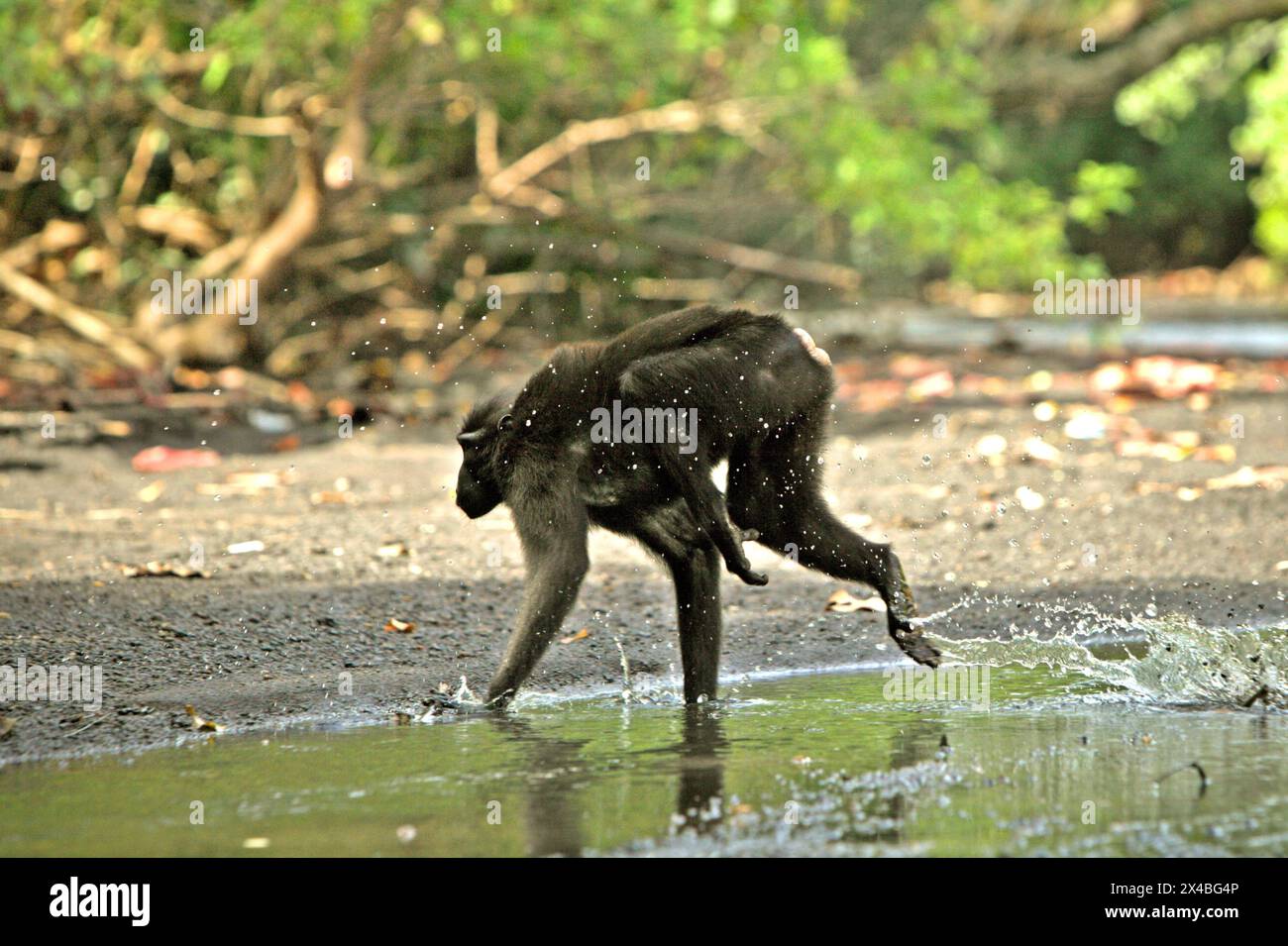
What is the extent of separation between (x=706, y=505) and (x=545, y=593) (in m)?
0.66

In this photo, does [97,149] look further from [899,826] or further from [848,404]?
[899,826]

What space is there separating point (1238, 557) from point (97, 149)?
34.1ft

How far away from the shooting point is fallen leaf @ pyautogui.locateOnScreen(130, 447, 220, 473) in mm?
11094

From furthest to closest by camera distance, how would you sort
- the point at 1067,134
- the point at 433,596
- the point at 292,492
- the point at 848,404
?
1. the point at 1067,134
2. the point at 848,404
3. the point at 292,492
4. the point at 433,596

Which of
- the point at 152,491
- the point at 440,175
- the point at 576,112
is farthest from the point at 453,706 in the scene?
the point at 440,175

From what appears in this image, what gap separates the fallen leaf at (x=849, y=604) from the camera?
25.8 ft

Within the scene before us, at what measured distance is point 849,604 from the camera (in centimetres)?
789

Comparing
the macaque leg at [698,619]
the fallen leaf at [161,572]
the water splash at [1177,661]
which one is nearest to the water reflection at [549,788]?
the macaque leg at [698,619]

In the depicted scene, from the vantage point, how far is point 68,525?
30.3ft

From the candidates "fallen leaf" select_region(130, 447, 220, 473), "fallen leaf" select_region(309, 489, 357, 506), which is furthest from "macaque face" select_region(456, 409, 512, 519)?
"fallen leaf" select_region(130, 447, 220, 473)

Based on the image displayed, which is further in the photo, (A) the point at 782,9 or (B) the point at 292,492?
(A) the point at 782,9

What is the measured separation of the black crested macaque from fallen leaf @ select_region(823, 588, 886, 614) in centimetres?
124

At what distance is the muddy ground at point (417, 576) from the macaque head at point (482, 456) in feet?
2.27
